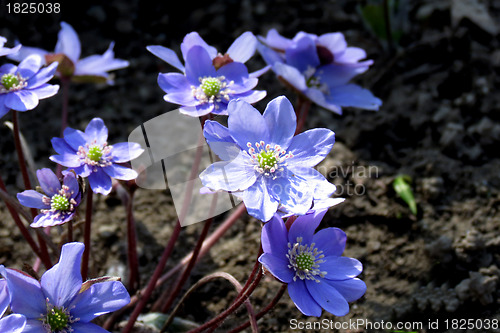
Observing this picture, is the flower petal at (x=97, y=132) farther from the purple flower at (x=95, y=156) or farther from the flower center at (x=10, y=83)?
the flower center at (x=10, y=83)

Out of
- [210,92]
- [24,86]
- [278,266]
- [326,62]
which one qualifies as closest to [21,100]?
[24,86]

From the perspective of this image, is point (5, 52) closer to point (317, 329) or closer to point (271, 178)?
point (271, 178)

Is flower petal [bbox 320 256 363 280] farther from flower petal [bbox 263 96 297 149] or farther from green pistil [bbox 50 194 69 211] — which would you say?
green pistil [bbox 50 194 69 211]

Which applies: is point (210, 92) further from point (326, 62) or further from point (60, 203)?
point (326, 62)

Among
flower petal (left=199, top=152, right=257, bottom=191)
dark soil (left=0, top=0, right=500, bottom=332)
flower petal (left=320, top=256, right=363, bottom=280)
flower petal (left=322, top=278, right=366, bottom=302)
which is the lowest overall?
dark soil (left=0, top=0, right=500, bottom=332)

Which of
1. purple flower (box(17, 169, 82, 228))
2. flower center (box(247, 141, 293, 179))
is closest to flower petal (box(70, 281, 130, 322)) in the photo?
purple flower (box(17, 169, 82, 228))

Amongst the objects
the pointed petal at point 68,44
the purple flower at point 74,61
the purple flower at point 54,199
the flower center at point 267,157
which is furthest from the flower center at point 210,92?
the pointed petal at point 68,44

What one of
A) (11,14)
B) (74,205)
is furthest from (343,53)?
(11,14)
